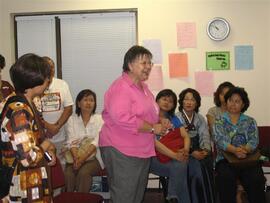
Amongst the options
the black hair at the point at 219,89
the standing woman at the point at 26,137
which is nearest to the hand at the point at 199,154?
the black hair at the point at 219,89

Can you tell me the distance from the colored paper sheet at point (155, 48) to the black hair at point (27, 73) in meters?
2.83

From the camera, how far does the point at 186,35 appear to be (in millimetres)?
4660

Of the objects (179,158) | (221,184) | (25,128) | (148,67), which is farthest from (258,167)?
(25,128)

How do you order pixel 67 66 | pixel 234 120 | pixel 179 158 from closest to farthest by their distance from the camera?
1. pixel 179 158
2. pixel 234 120
3. pixel 67 66

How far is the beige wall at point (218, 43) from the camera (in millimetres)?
4648

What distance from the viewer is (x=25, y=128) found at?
184cm

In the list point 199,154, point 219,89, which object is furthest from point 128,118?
point 219,89

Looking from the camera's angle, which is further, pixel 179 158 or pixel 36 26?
pixel 36 26

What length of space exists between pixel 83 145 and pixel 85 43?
4.92ft

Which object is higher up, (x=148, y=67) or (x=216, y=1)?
(x=216, y=1)

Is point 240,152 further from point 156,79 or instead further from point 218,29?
point 218,29

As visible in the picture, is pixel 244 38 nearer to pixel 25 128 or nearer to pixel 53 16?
pixel 53 16

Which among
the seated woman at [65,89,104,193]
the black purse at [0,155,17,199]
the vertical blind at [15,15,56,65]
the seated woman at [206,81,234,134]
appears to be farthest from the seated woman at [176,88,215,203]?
the black purse at [0,155,17,199]

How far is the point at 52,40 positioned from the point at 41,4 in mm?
462
